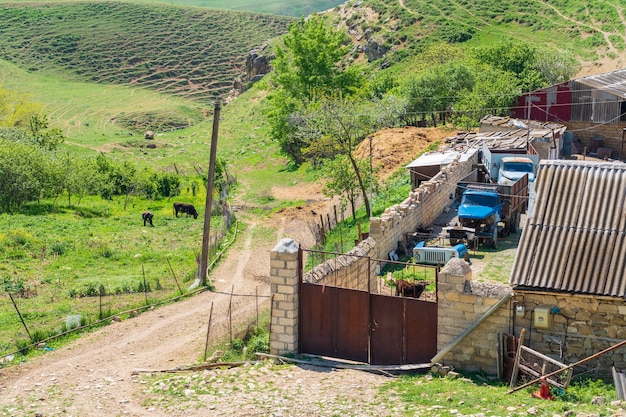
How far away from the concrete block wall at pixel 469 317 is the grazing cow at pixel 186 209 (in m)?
25.3

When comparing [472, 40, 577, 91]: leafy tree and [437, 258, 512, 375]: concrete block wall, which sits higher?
[472, 40, 577, 91]: leafy tree

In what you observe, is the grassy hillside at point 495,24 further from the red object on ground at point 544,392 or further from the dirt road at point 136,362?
the red object on ground at point 544,392

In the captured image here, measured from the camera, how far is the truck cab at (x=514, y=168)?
1182 inches

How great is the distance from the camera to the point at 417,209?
87.4 ft

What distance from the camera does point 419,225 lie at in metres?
26.9

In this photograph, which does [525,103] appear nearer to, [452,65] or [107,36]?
[452,65]

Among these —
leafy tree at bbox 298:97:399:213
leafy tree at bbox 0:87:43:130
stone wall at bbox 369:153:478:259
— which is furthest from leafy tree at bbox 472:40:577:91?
leafy tree at bbox 0:87:43:130

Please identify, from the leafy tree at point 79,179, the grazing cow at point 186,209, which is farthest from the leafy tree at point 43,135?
the grazing cow at point 186,209

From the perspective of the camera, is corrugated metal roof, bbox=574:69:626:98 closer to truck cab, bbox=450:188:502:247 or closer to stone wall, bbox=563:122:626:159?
stone wall, bbox=563:122:626:159

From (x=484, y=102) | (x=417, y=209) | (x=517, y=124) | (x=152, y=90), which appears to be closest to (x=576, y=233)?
(x=417, y=209)

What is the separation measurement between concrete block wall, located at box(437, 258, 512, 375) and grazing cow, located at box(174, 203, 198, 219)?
2534 centimetres

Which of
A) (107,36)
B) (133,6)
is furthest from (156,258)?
(133,6)

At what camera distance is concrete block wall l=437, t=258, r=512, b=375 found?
49.6 ft

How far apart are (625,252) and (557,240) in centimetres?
128
